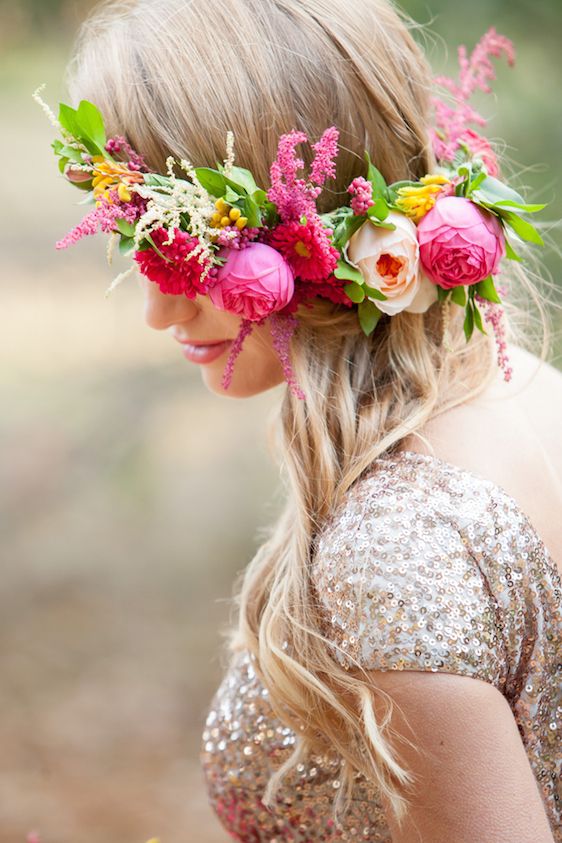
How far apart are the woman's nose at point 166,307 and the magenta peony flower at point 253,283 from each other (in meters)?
0.16

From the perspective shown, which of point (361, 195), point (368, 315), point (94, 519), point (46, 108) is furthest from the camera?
point (94, 519)

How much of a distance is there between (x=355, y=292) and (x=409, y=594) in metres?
0.46

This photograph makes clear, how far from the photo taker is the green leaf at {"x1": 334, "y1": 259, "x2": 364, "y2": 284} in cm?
142

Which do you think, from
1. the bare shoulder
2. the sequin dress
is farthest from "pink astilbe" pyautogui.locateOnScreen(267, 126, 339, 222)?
the bare shoulder

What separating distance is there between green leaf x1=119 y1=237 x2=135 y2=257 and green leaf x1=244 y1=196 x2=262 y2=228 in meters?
0.17

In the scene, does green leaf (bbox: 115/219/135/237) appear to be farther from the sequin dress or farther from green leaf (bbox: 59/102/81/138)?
the sequin dress

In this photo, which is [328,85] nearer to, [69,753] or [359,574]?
[359,574]

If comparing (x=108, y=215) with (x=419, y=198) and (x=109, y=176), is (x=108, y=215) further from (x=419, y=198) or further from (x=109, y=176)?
(x=419, y=198)

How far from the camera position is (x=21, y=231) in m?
5.12

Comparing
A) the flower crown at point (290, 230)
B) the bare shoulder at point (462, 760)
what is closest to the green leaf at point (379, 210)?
the flower crown at point (290, 230)

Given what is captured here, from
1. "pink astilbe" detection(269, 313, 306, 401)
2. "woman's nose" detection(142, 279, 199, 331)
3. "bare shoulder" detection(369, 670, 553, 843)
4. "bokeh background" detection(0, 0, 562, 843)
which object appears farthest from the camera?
"bokeh background" detection(0, 0, 562, 843)

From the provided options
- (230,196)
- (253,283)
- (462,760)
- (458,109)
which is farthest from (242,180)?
(462,760)

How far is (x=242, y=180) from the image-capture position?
139 cm

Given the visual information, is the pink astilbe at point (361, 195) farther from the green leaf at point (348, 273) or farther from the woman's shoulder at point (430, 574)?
the woman's shoulder at point (430, 574)
